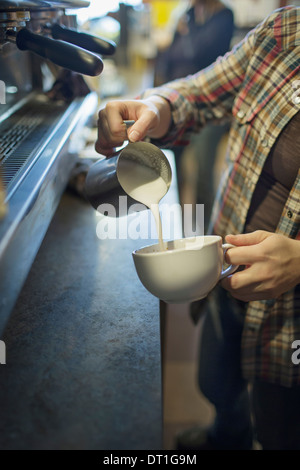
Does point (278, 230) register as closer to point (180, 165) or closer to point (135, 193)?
point (135, 193)

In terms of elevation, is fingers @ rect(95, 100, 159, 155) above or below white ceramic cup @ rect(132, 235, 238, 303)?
above

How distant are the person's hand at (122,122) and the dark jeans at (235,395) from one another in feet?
1.50

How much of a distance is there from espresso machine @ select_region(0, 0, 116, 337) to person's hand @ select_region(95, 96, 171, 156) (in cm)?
9

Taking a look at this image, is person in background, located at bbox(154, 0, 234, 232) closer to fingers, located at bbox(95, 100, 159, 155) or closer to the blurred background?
the blurred background

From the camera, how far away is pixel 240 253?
0.71 metres

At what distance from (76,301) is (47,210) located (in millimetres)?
178

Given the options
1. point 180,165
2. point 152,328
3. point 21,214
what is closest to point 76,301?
point 152,328

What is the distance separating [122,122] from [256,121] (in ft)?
0.96

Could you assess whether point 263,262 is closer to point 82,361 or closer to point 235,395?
point 82,361

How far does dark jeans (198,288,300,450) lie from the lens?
37.8 inches

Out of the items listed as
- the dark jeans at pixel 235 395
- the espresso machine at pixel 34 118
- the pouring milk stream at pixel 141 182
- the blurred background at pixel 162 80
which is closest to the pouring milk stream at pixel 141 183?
the pouring milk stream at pixel 141 182

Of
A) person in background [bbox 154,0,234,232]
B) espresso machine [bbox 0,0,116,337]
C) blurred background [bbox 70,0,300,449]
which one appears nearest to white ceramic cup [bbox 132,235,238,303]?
espresso machine [bbox 0,0,116,337]

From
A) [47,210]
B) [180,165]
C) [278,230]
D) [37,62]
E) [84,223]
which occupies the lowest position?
[180,165]

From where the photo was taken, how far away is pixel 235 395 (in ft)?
3.81
